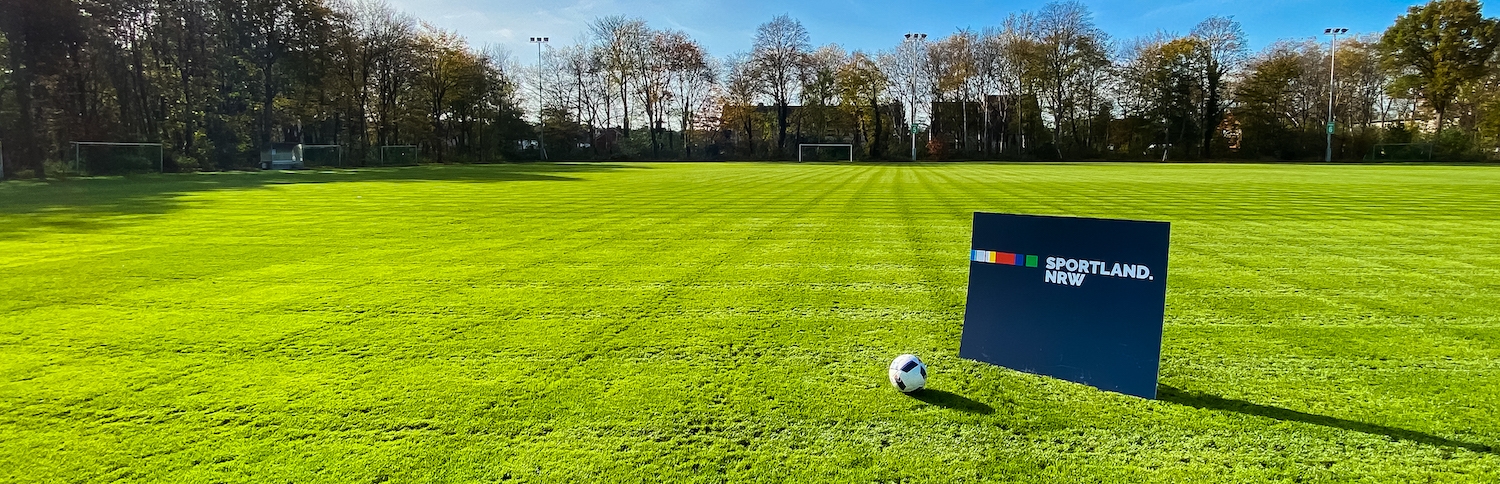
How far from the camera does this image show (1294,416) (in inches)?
116

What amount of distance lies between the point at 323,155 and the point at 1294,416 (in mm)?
45698

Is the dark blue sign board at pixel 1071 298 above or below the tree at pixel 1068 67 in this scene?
below

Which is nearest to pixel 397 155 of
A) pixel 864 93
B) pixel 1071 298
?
pixel 864 93

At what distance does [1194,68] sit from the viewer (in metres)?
54.8

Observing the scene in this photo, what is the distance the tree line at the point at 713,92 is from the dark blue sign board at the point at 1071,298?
118ft

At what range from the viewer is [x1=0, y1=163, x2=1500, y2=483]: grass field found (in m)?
2.57

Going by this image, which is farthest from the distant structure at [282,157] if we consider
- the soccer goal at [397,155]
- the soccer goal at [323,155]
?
the soccer goal at [397,155]

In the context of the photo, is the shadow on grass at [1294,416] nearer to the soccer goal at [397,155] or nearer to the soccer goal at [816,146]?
the soccer goal at [397,155]

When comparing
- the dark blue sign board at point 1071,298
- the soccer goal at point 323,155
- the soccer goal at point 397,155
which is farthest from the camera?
the soccer goal at point 397,155

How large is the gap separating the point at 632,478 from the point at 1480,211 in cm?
1556

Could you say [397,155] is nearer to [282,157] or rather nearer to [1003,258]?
[282,157]

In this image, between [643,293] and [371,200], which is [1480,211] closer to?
[643,293]

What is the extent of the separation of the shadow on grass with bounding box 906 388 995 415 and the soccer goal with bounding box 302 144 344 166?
43094mm

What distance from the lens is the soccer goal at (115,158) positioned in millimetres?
26844
